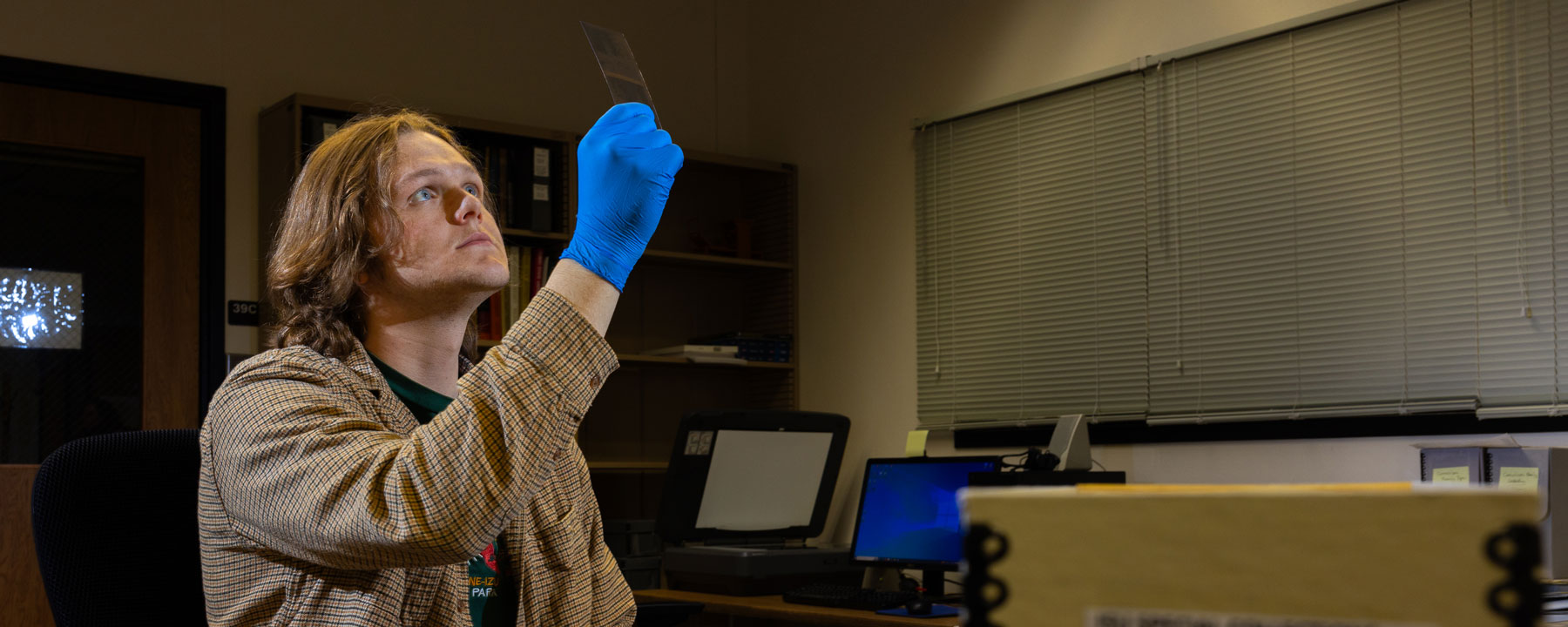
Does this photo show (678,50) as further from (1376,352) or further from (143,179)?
(1376,352)

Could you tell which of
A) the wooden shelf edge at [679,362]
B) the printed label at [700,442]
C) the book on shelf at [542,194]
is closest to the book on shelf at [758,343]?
the wooden shelf edge at [679,362]

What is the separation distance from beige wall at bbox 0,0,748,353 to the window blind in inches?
42.2

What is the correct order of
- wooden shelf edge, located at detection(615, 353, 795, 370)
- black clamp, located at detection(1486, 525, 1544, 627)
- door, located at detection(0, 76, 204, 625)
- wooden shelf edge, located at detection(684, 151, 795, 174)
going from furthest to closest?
wooden shelf edge, located at detection(684, 151, 795, 174) < wooden shelf edge, located at detection(615, 353, 795, 370) < door, located at detection(0, 76, 204, 625) < black clamp, located at detection(1486, 525, 1544, 627)

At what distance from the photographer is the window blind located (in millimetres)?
2643

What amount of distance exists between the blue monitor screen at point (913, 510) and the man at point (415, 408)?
1.68 meters

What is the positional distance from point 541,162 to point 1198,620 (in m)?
3.54

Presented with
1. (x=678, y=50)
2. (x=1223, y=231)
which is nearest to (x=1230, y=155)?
(x=1223, y=231)

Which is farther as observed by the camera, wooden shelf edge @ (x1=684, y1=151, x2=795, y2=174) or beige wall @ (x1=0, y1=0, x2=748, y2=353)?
wooden shelf edge @ (x1=684, y1=151, x2=795, y2=174)

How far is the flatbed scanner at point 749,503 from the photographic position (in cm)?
325

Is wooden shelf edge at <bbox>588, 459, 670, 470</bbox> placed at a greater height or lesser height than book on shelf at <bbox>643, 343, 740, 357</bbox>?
lesser

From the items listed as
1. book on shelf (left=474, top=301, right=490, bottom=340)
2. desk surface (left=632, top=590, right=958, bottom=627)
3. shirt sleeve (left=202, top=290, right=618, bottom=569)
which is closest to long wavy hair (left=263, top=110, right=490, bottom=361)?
shirt sleeve (left=202, top=290, right=618, bottom=569)

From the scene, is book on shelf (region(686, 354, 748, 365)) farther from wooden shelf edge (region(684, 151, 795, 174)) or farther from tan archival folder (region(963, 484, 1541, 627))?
tan archival folder (region(963, 484, 1541, 627))

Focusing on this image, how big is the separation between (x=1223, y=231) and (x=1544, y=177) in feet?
2.42

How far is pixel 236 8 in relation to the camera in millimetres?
3615
